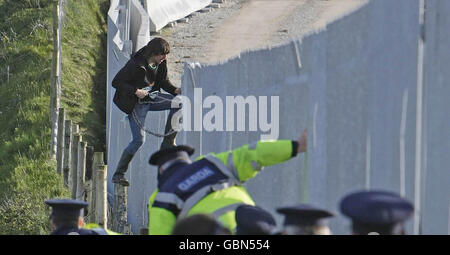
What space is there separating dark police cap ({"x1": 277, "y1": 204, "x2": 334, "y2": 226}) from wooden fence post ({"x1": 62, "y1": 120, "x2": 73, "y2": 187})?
1334 cm

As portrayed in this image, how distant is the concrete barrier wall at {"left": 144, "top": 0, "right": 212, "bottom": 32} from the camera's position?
29541mm

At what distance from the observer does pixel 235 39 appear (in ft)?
102

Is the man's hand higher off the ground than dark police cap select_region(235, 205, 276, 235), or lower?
higher

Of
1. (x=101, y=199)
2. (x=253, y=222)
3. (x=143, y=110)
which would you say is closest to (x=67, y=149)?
(x=101, y=199)

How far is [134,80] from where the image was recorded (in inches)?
547

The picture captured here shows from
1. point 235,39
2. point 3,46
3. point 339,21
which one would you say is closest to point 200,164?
point 339,21

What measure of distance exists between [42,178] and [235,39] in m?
10.9

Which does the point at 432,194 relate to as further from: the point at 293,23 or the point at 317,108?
the point at 293,23

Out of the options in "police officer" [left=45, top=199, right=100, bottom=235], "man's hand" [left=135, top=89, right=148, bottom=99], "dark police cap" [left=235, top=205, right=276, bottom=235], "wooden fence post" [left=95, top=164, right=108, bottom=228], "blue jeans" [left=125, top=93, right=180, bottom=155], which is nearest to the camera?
"dark police cap" [left=235, top=205, right=276, bottom=235]

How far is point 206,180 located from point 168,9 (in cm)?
2336

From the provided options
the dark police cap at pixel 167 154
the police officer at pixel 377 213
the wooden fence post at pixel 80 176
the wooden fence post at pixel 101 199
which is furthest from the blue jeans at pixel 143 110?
the police officer at pixel 377 213

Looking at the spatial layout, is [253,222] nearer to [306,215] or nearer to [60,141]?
[306,215]

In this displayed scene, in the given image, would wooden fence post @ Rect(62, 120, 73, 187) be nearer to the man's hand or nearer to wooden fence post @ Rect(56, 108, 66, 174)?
wooden fence post @ Rect(56, 108, 66, 174)

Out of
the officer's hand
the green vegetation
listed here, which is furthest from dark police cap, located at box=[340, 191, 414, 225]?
the green vegetation
